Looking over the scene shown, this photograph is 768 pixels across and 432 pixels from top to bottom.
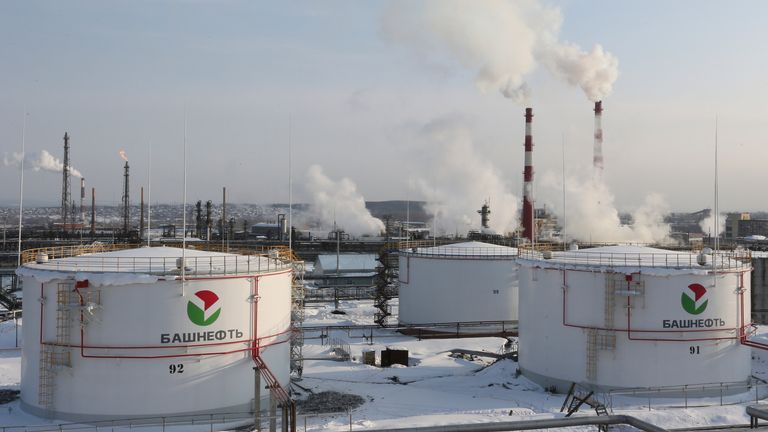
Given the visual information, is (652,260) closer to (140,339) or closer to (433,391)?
(433,391)

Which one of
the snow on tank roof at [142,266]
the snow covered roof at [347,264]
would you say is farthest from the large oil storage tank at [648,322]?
the snow covered roof at [347,264]

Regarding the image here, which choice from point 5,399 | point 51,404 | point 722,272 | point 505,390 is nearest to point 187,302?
point 51,404

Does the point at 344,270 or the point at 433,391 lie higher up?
the point at 344,270

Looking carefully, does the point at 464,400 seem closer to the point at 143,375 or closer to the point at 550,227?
the point at 143,375

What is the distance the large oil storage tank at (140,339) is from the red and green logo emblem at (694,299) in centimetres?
1627

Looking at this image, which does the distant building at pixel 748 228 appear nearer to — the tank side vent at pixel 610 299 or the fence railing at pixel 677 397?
the fence railing at pixel 677 397

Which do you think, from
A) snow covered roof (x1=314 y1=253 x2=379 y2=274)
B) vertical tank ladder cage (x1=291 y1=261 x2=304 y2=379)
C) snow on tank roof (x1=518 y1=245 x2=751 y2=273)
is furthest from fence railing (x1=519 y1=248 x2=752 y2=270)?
snow covered roof (x1=314 y1=253 x2=379 y2=274)

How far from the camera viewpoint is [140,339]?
21.3m

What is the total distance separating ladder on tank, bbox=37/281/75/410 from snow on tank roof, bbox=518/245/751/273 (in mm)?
18246

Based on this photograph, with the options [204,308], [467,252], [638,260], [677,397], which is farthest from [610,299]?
[467,252]

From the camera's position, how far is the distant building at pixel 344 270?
6450 cm

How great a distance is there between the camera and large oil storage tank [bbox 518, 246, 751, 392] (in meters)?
25.9

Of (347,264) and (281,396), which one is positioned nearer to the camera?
(281,396)

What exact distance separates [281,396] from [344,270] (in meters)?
51.4
